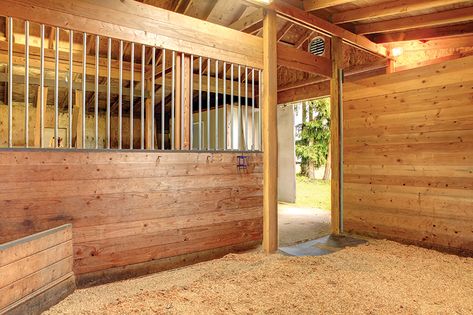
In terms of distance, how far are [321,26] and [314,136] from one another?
259 inches

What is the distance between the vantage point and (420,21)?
11.2 feet

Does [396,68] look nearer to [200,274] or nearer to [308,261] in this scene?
[308,261]

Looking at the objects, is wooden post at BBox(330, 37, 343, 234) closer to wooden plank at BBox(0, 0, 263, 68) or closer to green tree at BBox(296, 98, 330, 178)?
wooden plank at BBox(0, 0, 263, 68)

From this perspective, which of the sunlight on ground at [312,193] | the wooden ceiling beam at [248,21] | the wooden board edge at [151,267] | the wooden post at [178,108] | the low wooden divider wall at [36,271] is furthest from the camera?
the sunlight on ground at [312,193]

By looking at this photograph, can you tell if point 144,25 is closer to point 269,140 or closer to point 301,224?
point 269,140

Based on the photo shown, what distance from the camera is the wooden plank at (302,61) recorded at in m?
3.29

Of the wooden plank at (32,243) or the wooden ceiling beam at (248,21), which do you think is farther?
the wooden ceiling beam at (248,21)

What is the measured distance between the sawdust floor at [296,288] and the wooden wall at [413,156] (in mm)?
447

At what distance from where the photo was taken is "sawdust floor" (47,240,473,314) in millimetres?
1869

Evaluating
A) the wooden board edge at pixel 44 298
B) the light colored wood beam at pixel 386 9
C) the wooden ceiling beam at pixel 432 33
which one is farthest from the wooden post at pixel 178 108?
the wooden ceiling beam at pixel 432 33

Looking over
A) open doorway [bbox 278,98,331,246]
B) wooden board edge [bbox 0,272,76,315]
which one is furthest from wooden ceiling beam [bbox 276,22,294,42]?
wooden board edge [bbox 0,272,76,315]

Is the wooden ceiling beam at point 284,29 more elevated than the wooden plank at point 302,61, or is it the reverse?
the wooden ceiling beam at point 284,29

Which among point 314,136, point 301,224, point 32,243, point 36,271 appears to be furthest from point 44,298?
point 314,136

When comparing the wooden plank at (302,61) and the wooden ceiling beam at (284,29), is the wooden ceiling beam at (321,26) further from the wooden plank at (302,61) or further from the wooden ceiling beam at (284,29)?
the wooden ceiling beam at (284,29)
